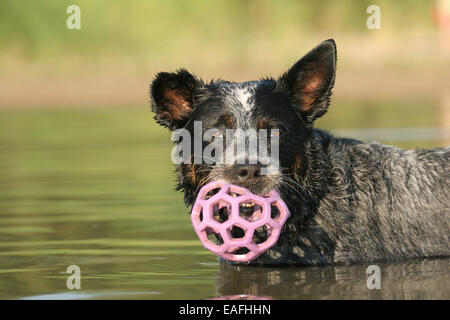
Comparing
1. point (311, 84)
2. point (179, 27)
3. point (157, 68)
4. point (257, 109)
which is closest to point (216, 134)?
point (257, 109)

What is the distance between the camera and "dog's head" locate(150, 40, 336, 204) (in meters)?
8.59

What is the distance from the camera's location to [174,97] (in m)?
9.06

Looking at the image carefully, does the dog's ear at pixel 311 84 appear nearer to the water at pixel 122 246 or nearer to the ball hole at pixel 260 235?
the ball hole at pixel 260 235

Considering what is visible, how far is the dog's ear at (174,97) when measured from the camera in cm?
892

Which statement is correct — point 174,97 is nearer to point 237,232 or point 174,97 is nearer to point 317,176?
point 237,232

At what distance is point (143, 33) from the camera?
110 feet

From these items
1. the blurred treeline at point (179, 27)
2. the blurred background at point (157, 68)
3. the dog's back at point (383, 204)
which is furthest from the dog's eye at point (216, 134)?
the blurred treeline at point (179, 27)

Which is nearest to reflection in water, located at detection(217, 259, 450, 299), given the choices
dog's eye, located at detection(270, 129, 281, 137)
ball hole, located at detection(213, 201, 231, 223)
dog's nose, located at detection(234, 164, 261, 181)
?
ball hole, located at detection(213, 201, 231, 223)

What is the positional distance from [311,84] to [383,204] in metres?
1.21

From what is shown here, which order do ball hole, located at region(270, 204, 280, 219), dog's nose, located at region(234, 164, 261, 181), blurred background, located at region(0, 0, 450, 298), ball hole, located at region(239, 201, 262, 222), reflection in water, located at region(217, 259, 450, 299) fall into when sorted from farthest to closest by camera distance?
blurred background, located at region(0, 0, 450, 298) < ball hole, located at region(270, 204, 280, 219) < ball hole, located at region(239, 201, 262, 222) < dog's nose, located at region(234, 164, 261, 181) < reflection in water, located at region(217, 259, 450, 299)

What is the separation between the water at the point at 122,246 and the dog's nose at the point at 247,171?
82cm

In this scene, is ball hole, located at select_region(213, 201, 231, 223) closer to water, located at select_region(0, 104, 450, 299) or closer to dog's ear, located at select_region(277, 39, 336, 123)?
water, located at select_region(0, 104, 450, 299)

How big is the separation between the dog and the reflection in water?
9.3 inches
